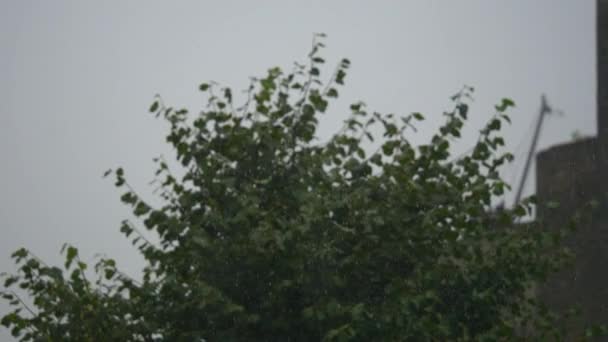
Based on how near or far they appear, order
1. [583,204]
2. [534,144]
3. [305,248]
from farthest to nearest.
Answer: [534,144] → [583,204] → [305,248]

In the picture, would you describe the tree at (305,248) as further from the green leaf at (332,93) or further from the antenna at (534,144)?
the antenna at (534,144)

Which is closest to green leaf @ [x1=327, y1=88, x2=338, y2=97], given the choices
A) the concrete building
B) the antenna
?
the concrete building

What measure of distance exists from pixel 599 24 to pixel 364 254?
7.82 meters

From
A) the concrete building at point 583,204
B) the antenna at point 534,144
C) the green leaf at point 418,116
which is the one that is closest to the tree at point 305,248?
the green leaf at point 418,116

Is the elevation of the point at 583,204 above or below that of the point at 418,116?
above

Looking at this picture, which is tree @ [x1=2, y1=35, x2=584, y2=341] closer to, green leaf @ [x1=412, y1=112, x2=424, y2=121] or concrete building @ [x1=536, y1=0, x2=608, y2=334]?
green leaf @ [x1=412, y1=112, x2=424, y2=121]

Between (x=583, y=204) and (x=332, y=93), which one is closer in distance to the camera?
(x=332, y=93)

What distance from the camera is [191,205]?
9.65 metres

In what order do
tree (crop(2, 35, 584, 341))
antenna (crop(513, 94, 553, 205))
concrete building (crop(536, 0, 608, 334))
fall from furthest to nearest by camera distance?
antenna (crop(513, 94, 553, 205)) < concrete building (crop(536, 0, 608, 334)) < tree (crop(2, 35, 584, 341))

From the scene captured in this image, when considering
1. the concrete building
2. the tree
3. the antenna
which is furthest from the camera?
the antenna

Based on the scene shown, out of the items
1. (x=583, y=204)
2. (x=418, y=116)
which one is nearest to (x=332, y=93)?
(x=418, y=116)

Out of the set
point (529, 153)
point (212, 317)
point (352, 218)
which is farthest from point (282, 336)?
point (529, 153)

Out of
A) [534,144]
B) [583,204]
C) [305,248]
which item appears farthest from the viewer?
[534,144]

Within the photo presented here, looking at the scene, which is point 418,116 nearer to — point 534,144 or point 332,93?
point 332,93
